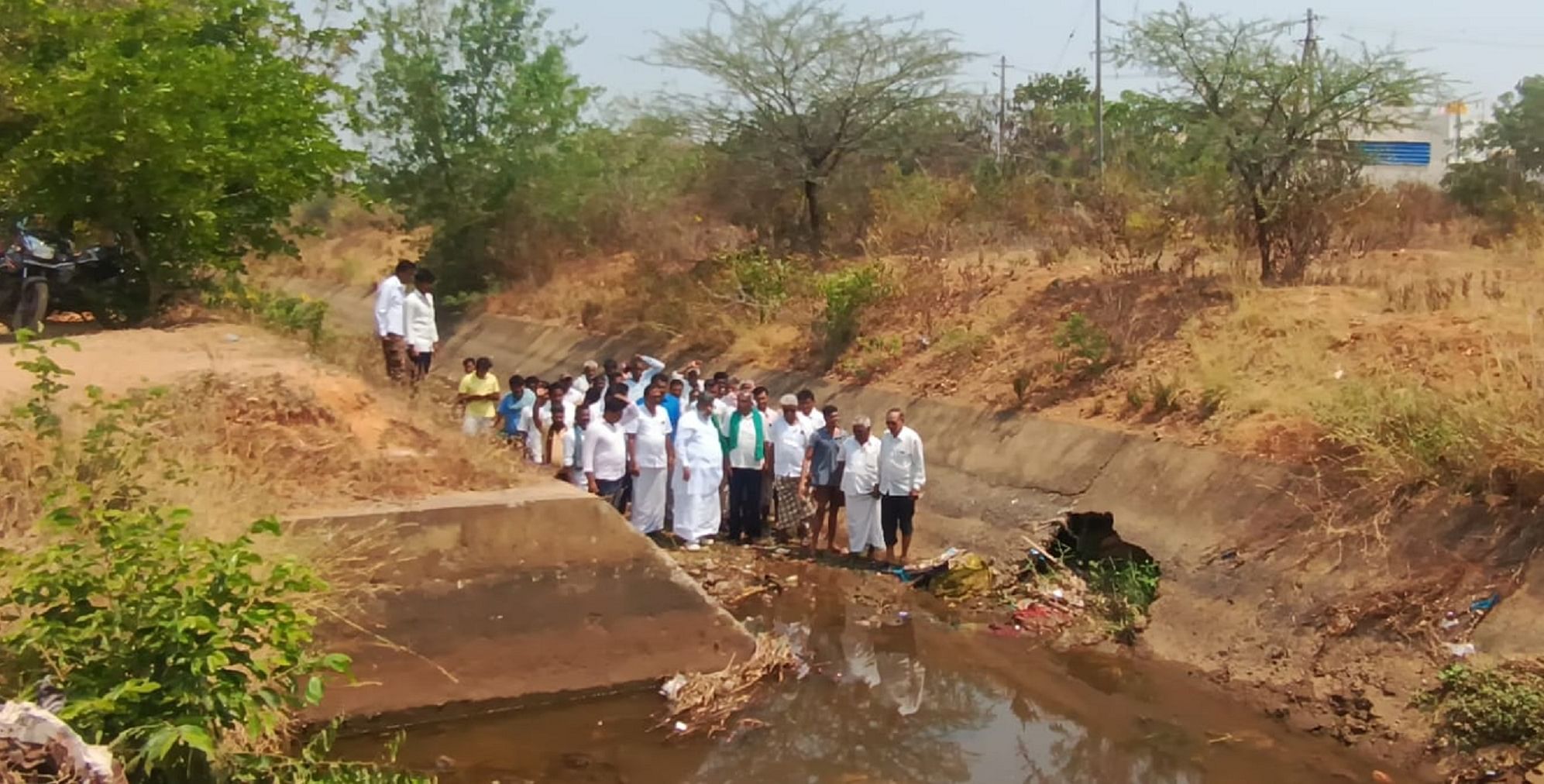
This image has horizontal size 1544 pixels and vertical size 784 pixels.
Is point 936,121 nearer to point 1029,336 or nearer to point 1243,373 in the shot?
point 1029,336

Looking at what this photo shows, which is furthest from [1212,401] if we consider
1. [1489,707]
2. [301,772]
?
[301,772]

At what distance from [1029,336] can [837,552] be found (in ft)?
14.8

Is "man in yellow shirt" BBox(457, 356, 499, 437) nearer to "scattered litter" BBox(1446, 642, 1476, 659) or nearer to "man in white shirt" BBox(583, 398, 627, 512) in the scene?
"man in white shirt" BBox(583, 398, 627, 512)

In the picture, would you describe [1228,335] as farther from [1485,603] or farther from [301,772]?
[301,772]

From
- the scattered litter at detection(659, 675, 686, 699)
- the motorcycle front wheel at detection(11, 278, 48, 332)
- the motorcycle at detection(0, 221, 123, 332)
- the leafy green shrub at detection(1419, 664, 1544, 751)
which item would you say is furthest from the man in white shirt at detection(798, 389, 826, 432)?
the motorcycle front wheel at detection(11, 278, 48, 332)

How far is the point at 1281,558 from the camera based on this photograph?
1055 cm

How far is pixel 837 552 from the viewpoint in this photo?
44.1ft

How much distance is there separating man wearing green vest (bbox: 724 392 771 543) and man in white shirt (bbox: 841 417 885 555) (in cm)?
92

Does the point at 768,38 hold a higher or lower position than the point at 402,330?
higher

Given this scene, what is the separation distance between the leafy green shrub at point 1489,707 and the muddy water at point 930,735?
494mm

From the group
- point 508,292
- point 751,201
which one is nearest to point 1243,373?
point 751,201

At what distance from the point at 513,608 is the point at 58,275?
341 inches

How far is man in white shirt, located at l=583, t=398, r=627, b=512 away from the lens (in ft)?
41.1

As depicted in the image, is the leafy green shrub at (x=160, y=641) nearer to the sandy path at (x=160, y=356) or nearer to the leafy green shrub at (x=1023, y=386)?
the sandy path at (x=160, y=356)
